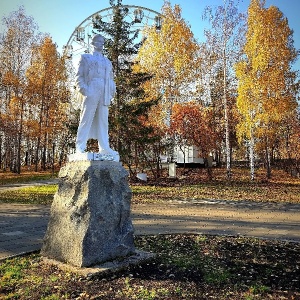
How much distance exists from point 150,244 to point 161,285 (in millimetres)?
2254

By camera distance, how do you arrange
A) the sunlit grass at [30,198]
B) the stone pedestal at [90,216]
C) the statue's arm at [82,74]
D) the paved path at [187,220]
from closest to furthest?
the stone pedestal at [90,216] < the statue's arm at [82,74] < the paved path at [187,220] < the sunlit grass at [30,198]

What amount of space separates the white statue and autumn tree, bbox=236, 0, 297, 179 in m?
14.4

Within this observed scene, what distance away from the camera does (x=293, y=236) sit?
7180 millimetres

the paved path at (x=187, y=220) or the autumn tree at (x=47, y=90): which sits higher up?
the autumn tree at (x=47, y=90)

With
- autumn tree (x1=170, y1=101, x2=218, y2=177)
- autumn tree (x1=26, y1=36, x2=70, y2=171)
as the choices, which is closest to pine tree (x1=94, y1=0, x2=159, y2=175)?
autumn tree (x1=170, y1=101, x2=218, y2=177)

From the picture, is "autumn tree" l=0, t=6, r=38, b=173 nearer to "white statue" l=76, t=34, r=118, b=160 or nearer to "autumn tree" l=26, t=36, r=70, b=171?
"autumn tree" l=26, t=36, r=70, b=171

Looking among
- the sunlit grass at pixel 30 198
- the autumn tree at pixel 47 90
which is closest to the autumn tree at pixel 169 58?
the autumn tree at pixel 47 90

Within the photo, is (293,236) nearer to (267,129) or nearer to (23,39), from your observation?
(267,129)

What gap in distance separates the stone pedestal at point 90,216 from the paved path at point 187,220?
1.14 metres

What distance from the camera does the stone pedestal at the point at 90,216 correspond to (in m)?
Answer: 4.90

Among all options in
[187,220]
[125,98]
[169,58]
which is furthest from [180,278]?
[169,58]

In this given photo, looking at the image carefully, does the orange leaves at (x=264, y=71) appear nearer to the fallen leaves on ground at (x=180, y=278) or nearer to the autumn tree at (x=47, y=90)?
the fallen leaves on ground at (x=180, y=278)

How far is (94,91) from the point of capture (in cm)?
554

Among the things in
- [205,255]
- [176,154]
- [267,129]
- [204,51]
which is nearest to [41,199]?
[205,255]
